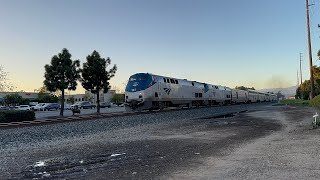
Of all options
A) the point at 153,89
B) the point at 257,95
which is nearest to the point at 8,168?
the point at 153,89

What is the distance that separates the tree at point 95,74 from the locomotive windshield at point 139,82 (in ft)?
33.3

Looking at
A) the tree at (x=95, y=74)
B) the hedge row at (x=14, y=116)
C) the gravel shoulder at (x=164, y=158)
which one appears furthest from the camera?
the tree at (x=95, y=74)

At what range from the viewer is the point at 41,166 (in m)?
8.53

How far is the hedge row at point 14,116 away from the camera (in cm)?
2708

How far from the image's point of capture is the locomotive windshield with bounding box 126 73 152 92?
1405 inches

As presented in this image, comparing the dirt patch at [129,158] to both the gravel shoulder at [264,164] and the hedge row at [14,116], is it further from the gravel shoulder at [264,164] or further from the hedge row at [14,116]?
the hedge row at [14,116]

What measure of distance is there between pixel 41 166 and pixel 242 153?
525cm

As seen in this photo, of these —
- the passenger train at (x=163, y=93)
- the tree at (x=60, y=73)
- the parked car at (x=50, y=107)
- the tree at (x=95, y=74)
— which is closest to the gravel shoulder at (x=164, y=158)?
the passenger train at (x=163, y=93)

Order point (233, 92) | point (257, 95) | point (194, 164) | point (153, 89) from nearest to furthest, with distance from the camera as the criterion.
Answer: point (194, 164) → point (153, 89) → point (233, 92) → point (257, 95)

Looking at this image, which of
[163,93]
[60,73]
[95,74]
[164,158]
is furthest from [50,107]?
[164,158]

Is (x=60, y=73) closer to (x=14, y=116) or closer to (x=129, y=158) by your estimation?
(x=14, y=116)

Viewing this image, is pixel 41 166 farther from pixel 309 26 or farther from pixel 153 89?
pixel 309 26

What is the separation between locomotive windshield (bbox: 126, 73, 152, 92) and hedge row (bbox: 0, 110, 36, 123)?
10763 mm

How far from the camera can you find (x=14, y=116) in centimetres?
2802
